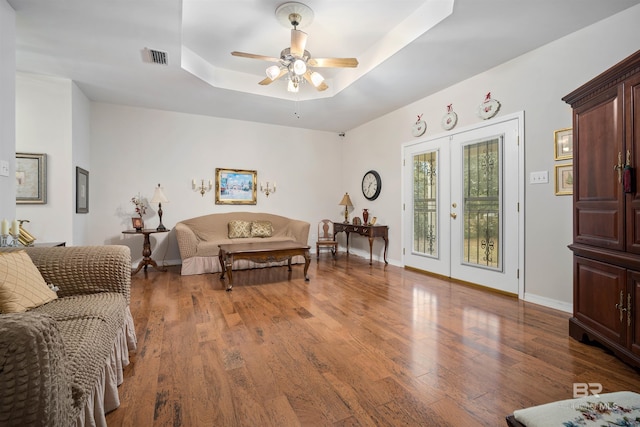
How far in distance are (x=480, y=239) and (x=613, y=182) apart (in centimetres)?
187

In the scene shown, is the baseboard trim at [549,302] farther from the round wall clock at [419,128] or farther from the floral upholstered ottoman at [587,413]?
the round wall clock at [419,128]

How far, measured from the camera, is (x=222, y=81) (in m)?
4.16

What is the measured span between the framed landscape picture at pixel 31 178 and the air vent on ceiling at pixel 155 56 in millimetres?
1822

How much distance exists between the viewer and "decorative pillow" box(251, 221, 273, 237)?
5.37 m

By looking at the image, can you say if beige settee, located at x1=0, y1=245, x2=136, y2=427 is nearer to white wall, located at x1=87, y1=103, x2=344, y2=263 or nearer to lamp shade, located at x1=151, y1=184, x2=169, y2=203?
lamp shade, located at x1=151, y1=184, x2=169, y2=203

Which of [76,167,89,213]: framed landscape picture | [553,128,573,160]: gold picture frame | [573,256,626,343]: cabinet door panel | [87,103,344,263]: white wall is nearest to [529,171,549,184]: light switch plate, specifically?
[553,128,573,160]: gold picture frame

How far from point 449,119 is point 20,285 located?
454cm

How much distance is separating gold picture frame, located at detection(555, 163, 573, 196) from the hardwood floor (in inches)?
46.7

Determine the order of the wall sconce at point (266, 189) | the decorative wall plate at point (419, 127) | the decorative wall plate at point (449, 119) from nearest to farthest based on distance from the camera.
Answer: the decorative wall plate at point (449, 119)
the decorative wall plate at point (419, 127)
the wall sconce at point (266, 189)

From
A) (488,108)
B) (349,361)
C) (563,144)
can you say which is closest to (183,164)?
(349,361)

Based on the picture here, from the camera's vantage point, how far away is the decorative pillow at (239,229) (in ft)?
17.2

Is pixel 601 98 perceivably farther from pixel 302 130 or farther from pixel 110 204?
pixel 110 204

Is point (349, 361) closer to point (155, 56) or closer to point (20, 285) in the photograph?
point (20, 285)

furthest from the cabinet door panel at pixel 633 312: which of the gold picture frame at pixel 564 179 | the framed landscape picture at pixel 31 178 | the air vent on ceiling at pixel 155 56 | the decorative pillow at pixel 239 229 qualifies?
the framed landscape picture at pixel 31 178
